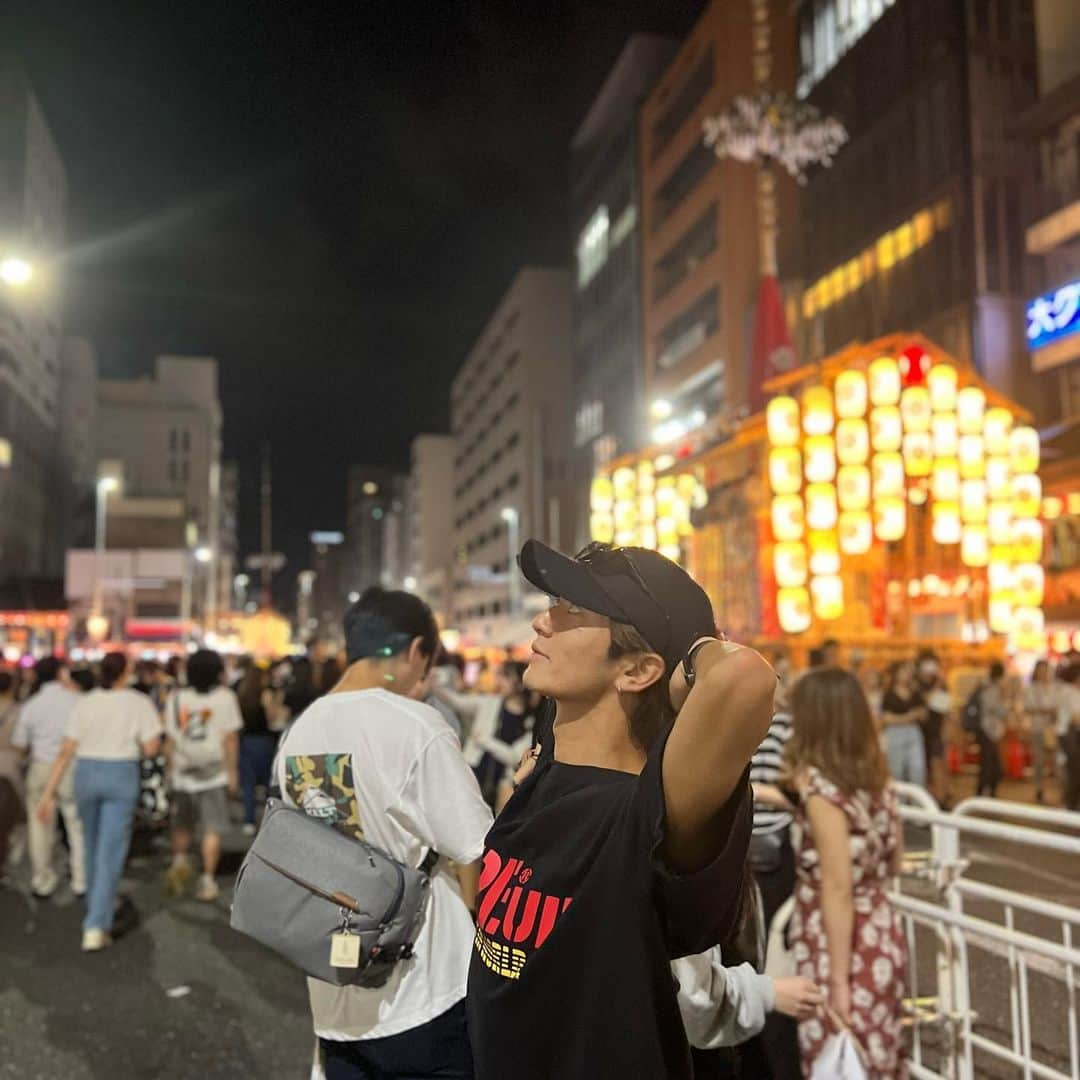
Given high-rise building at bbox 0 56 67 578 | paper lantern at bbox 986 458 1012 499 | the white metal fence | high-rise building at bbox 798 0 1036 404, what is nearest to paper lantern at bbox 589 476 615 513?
high-rise building at bbox 798 0 1036 404

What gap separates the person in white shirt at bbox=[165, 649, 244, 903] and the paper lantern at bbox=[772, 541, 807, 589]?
11.2m

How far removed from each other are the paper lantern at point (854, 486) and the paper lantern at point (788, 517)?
2.60ft

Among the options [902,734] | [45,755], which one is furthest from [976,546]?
[45,755]

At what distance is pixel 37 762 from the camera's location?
8734 millimetres

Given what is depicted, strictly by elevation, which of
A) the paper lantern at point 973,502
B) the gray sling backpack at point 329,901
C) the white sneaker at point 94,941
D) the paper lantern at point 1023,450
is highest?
the paper lantern at point 1023,450

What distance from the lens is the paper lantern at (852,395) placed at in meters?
16.7

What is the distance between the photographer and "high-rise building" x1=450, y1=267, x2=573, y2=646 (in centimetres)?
7088

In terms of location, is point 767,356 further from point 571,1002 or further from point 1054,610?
point 571,1002

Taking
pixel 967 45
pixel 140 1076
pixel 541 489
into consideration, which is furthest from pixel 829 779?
pixel 541 489

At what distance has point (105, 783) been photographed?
7.00 m

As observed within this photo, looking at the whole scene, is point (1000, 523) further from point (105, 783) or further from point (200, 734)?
point (105, 783)

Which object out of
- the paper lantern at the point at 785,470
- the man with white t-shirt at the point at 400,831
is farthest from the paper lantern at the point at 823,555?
the man with white t-shirt at the point at 400,831

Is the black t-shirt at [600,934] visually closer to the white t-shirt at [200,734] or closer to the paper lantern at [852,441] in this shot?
the white t-shirt at [200,734]

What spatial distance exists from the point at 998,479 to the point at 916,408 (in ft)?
5.77
